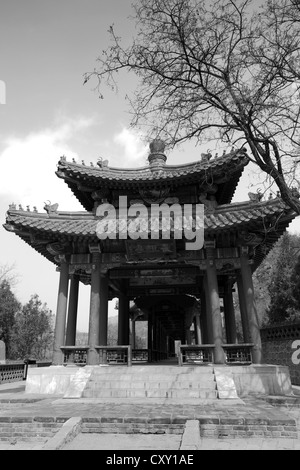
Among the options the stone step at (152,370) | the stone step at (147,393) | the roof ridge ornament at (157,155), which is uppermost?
the roof ridge ornament at (157,155)

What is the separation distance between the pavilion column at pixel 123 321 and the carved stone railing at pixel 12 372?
18.9 ft

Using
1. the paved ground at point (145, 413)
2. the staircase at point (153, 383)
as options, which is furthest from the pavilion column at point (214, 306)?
the paved ground at point (145, 413)

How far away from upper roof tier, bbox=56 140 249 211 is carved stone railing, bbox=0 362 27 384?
917cm

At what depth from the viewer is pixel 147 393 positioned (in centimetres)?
923

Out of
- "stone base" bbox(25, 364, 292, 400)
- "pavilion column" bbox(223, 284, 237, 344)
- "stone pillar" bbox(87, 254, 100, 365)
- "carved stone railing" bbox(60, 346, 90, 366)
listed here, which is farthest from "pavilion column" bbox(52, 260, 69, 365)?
"pavilion column" bbox(223, 284, 237, 344)

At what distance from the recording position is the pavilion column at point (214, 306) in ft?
34.1

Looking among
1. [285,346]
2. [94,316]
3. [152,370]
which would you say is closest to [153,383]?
[152,370]

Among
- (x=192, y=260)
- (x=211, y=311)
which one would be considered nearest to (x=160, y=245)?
→ (x=192, y=260)

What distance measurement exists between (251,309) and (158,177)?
576 cm

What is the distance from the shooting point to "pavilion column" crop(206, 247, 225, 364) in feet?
34.1

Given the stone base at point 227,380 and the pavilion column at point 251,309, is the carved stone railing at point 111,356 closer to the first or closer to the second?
the stone base at point 227,380

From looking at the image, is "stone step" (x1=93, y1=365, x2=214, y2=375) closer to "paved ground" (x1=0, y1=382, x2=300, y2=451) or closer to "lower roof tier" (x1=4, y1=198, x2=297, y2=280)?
"paved ground" (x1=0, y1=382, x2=300, y2=451)
